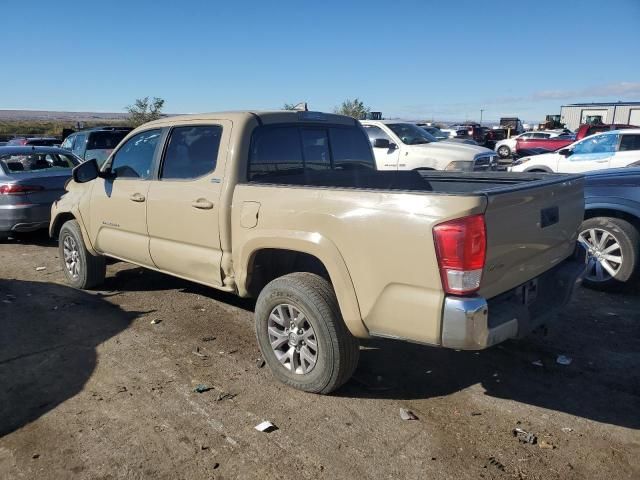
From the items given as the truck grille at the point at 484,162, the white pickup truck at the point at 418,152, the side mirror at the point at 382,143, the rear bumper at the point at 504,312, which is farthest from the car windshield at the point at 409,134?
the rear bumper at the point at 504,312

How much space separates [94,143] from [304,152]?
37.9 feet

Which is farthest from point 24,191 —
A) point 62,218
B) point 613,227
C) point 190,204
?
point 613,227

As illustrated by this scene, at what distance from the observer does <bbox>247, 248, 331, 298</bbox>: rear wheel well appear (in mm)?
3875

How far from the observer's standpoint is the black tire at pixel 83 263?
19.3 feet

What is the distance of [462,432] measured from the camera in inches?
125

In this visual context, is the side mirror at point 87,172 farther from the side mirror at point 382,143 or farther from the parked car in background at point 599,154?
the parked car in background at point 599,154

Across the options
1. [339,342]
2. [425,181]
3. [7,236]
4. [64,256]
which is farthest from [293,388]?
[7,236]

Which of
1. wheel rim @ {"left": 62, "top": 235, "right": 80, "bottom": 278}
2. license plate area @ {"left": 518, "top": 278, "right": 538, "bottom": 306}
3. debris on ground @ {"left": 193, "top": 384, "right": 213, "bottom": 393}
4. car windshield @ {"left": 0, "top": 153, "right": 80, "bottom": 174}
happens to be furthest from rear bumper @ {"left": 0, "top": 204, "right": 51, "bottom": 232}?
license plate area @ {"left": 518, "top": 278, "right": 538, "bottom": 306}

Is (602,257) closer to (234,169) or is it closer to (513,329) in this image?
(513,329)

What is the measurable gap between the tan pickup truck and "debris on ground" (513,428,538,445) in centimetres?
62

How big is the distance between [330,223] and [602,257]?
12.8ft

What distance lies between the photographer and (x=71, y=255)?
6.18 metres

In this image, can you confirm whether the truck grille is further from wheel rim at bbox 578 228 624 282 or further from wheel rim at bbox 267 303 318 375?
wheel rim at bbox 267 303 318 375

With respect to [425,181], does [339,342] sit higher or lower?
lower
